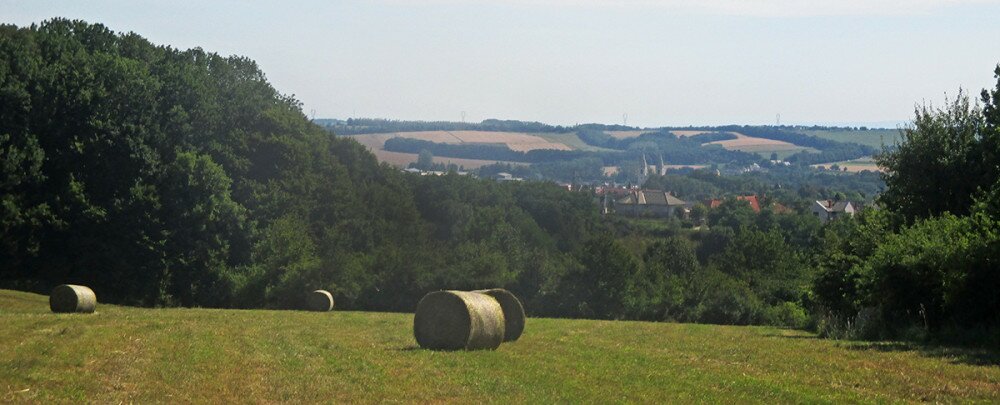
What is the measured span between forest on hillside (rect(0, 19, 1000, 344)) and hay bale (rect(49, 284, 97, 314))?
18643 mm

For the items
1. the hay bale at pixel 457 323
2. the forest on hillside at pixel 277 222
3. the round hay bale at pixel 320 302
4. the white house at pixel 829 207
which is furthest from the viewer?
the white house at pixel 829 207

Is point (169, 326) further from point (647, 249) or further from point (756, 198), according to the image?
point (756, 198)

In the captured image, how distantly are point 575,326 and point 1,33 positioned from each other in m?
44.9

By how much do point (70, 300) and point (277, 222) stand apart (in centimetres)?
3008

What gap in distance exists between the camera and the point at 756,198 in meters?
194

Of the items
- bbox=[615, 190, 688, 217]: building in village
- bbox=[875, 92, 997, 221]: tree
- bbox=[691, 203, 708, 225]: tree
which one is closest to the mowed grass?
bbox=[875, 92, 997, 221]: tree

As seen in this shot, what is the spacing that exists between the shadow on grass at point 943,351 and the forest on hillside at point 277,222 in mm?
3247

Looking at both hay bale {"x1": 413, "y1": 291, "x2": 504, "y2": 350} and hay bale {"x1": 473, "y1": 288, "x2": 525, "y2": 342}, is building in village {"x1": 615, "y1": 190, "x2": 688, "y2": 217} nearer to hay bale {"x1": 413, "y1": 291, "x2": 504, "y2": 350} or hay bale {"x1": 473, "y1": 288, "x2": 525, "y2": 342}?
hay bale {"x1": 473, "y1": 288, "x2": 525, "y2": 342}

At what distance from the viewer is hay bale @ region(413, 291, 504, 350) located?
2712cm

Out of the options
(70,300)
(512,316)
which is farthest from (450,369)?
(70,300)

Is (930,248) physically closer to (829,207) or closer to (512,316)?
(512,316)

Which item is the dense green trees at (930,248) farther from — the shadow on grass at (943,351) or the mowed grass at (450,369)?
the mowed grass at (450,369)

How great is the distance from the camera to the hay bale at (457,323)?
2712 cm

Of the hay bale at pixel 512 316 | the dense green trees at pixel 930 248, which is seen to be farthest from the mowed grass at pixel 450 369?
the dense green trees at pixel 930 248
